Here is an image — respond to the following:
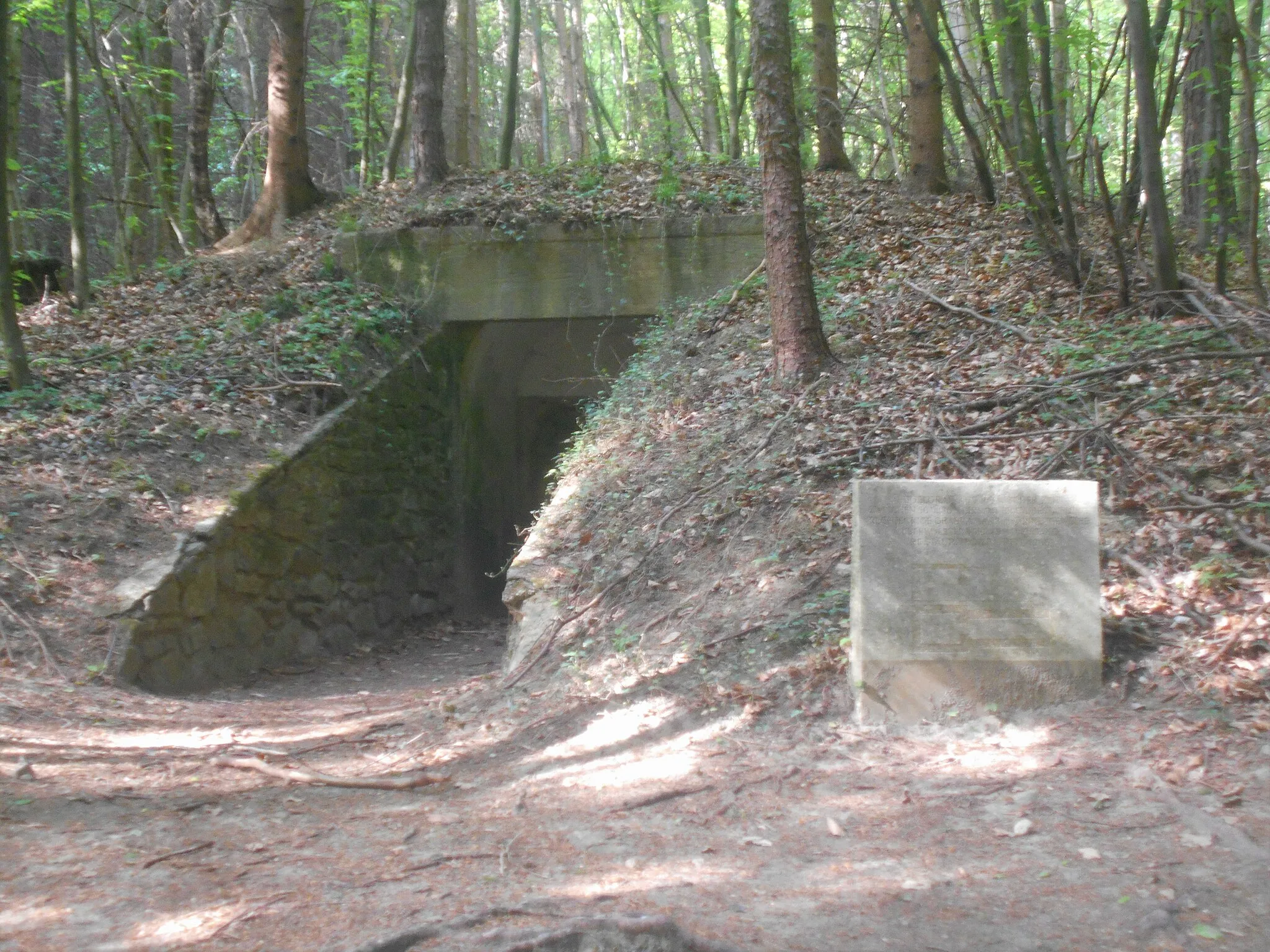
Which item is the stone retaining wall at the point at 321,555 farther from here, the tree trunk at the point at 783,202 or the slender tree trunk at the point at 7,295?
the tree trunk at the point at 783,202

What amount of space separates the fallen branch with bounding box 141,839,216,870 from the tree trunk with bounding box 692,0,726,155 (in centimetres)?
1801

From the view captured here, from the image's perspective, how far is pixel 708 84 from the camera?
21156 millimetres

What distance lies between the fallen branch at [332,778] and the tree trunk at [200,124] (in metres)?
10.2

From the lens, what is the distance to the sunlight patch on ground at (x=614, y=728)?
527 centimetres

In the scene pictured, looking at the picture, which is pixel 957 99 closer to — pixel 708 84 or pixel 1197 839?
pixel 1197 839

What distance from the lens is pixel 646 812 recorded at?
4375 millimetres

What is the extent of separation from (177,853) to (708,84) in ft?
66.4

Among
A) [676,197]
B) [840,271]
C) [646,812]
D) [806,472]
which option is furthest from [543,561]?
[676,197]

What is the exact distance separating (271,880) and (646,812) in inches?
62.6

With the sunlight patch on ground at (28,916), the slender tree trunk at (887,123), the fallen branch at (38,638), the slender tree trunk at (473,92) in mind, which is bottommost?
the sunlight patch on ground at (28,916)

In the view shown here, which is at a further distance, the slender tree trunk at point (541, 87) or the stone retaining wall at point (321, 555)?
the slender tree trunk at point (541, 87)

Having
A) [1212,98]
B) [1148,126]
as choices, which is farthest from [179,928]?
[1212,98]

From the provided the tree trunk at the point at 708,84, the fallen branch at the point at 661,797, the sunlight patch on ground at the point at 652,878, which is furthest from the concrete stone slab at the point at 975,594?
the tree trunk at the point at 708,84

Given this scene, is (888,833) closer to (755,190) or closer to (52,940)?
(52,940)
